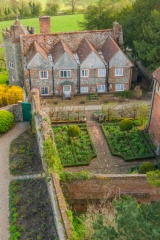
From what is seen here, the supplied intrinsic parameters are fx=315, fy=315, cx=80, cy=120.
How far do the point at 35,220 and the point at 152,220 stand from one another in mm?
12392

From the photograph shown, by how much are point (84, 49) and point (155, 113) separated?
15.5m

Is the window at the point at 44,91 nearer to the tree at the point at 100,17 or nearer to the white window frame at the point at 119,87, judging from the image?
the white window frame at the point at 119,87

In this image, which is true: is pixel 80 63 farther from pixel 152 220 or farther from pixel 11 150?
pixel 152 220

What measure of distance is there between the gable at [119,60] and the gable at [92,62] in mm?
1464

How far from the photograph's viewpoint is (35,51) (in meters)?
41.2

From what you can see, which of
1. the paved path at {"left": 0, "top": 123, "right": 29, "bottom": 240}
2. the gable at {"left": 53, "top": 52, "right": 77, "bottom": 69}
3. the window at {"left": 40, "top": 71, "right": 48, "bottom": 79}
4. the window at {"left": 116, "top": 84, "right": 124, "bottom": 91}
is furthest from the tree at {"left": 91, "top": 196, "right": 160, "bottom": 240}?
the window at {"left": 116, "top": 84, "right": 124, "bottom": 91}

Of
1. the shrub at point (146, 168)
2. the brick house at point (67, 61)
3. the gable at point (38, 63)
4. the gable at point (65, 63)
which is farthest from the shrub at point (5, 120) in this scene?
the shrub at point (146, 168)

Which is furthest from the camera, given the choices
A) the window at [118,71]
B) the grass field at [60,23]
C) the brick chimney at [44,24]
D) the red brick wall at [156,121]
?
the grass field at [60,23]

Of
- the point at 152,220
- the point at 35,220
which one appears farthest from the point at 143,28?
the point at 152,220

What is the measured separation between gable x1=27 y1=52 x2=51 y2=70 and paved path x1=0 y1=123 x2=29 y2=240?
31.2ft

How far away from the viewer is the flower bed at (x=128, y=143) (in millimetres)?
31344

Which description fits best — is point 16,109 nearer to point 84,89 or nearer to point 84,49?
point 84,89

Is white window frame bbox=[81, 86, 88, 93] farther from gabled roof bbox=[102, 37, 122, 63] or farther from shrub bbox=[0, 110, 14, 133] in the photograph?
shrub bbox=[0, 110, 14, 133]

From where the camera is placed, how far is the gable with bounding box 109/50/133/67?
4216cm
